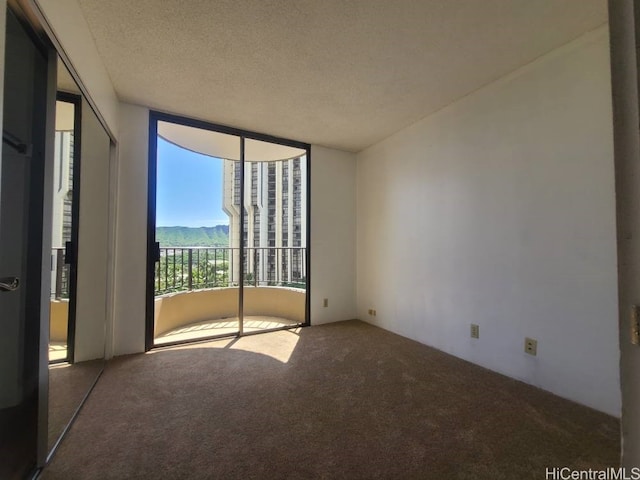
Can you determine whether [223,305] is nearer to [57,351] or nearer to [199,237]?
[199,237]

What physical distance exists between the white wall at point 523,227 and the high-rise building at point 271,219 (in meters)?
1.56

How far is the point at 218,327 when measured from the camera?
368 centimetres

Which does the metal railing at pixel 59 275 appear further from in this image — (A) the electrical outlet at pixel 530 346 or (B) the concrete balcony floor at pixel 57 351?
(A) the electrical outlet at pixel 530 346

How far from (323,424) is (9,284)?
169 cm

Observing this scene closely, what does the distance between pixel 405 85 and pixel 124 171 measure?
2.67 m

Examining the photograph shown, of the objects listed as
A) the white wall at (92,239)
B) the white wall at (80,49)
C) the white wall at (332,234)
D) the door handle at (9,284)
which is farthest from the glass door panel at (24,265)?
the white wall at (332,234)

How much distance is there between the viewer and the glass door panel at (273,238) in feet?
12.9

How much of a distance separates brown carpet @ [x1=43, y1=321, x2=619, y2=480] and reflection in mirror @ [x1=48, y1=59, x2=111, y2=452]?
0.19 meters

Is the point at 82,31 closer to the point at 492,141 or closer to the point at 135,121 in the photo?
the point at 135,121

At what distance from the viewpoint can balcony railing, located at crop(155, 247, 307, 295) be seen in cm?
380

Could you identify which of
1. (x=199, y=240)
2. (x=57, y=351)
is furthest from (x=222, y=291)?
(x=57, y=351)

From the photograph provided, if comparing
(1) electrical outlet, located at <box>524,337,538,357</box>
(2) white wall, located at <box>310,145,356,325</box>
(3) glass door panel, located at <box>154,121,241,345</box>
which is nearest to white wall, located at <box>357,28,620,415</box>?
(1) electrical outlet, located at <box>524,337,538,357</box>

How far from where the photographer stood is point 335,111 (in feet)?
9.09

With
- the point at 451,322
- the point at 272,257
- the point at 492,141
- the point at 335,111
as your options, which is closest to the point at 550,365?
the point at 451,322
